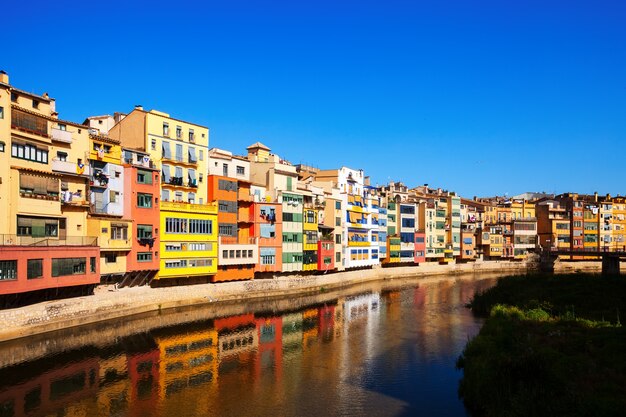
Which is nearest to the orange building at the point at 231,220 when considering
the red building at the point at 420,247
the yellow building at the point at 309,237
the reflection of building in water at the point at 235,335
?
the yellow building at the point at 309,237

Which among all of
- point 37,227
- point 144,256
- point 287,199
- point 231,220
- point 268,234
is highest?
point 287,199

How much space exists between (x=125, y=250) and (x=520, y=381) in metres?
33.6

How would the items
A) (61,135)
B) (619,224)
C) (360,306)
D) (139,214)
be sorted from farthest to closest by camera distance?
(619,224) → (360,306) → (139,214) → (61,135)

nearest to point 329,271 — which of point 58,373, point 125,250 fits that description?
point 125,250

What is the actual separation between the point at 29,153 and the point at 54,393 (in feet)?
64.4

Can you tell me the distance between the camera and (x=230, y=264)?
5522cm

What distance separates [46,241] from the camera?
1501 inches

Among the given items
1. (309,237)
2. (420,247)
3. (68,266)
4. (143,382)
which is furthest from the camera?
(420,247)

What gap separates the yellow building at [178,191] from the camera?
49750mm

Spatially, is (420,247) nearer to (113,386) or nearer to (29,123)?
(29,123)

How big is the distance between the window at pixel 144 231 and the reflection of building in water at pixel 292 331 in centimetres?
1392

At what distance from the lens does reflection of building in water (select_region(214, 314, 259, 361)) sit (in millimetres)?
35094

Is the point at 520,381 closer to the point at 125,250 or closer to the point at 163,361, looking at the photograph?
the point at 163,361

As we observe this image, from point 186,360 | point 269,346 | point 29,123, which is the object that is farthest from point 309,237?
point 29,123
